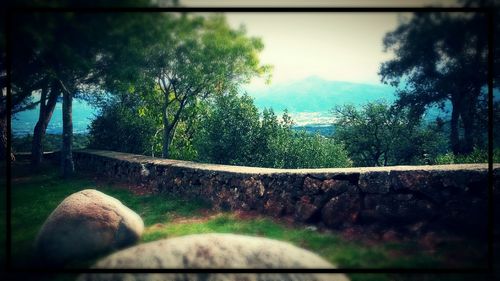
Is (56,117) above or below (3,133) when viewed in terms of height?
above

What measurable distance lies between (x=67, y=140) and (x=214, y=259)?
46.2 ft

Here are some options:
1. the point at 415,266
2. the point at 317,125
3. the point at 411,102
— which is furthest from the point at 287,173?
the point at 411,102

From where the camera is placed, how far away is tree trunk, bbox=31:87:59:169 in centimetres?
1780

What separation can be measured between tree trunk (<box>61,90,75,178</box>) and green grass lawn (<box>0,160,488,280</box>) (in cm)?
261

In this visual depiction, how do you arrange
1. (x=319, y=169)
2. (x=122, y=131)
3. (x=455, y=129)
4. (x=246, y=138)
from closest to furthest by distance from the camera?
(x=319, y=169) < (x=246, y=138) < (x=122, y=131) < (x=455, y=129)

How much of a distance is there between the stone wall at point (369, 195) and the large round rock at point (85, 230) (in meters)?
2.87

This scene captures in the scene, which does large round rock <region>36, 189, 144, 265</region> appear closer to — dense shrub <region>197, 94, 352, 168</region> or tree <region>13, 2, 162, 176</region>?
tree <region>13, 2, 162, 176</region>

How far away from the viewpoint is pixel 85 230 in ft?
20.0

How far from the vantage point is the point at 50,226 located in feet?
20.2

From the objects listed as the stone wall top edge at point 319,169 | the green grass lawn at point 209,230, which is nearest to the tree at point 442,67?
the stone wall top edge at point 319,169

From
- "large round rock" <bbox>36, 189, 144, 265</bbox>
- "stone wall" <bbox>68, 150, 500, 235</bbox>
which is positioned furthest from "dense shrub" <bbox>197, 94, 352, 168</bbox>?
"large round rock" <bbox>36, 189, 144, 265</bbox>

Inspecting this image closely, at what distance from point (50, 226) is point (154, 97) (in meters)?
12.8

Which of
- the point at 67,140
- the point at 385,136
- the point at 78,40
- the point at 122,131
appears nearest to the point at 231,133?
the point at 78,40

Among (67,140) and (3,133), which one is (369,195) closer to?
(67,140)
